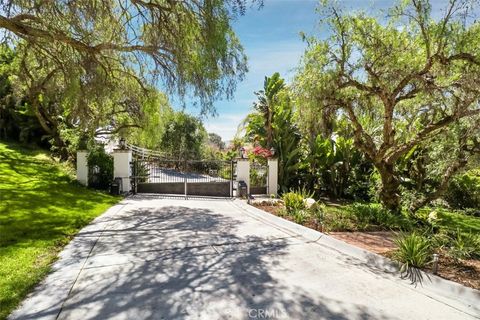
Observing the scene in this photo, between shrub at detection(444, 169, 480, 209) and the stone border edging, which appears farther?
shrub at detection(444, 169, 480, 209)

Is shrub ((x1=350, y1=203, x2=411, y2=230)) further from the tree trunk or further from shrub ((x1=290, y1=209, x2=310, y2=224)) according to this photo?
shrub ((x1=290, y1=209, x2=310, y2=224))

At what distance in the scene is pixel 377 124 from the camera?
12445mm

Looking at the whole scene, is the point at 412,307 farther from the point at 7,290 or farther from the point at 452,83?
the point at 452,83

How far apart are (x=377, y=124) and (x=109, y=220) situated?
32.7 feet

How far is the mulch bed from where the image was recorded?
4948 millimetres

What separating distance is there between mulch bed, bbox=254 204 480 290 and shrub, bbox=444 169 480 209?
10217 mm

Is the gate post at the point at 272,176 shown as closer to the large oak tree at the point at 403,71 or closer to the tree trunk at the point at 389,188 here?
the large oak tree at the point at 403,71

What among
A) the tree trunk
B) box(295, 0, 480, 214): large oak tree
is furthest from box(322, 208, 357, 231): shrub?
box(295, 0, 480, 214): large oak tree

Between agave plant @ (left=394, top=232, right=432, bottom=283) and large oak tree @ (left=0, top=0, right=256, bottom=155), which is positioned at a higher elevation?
large oak tree @ (left=0, top=0, right=256, bottom=155)

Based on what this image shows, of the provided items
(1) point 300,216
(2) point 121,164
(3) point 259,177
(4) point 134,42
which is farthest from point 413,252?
(2) point 121,164

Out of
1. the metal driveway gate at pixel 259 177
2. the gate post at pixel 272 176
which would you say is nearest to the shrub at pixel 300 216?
the gate post at pixel 272 176

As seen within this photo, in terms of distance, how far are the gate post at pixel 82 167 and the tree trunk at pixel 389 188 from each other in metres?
11.9

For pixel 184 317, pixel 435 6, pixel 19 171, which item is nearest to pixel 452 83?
pixel 435 6

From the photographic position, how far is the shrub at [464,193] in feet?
51.5
